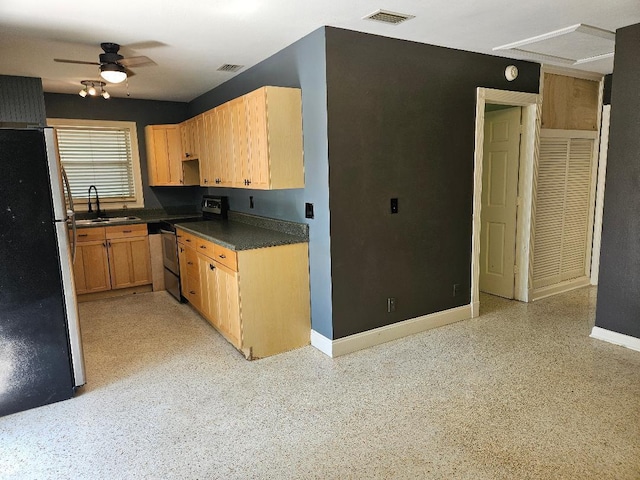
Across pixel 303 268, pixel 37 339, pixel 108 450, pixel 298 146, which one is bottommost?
pixel 108 450

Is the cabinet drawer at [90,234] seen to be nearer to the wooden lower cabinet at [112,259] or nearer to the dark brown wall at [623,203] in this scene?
the wooden lower cabinet at [112,259]

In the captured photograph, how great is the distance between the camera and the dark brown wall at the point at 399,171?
317 centimetres

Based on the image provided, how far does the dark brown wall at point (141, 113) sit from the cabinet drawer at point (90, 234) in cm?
95

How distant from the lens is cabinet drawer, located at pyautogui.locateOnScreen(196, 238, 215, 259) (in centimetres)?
371

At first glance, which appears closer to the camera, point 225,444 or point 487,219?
point 225,444

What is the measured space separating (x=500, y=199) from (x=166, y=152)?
410 centimetres

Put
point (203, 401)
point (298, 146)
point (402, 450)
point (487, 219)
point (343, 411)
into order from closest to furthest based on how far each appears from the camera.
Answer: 1. point (402, 450)
2. point (343, 411)
3. point (203, 401)
4. point (298, 146)
5. point (487, 219)

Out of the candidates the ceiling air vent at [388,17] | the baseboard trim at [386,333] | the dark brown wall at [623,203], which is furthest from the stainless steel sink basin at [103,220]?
the dark brown wall at [623,203]

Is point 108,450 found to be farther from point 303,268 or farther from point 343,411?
point 303,268

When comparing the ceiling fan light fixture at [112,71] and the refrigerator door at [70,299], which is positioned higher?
the ceiling fan light fixture at [112,71]

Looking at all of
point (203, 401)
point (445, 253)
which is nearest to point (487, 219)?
point (445, 253)

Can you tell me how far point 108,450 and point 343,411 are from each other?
51.5 inches

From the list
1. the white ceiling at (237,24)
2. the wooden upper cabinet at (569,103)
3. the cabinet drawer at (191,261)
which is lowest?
the cabinet drawer at (191,261)

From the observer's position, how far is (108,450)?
2268 millimetres
